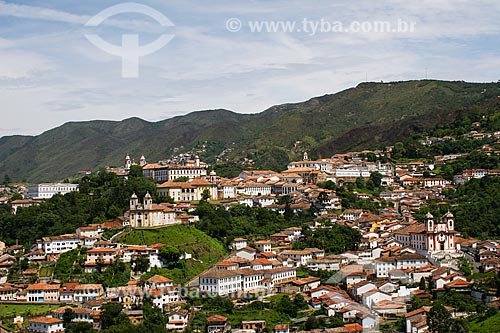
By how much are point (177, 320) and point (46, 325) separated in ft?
16.4

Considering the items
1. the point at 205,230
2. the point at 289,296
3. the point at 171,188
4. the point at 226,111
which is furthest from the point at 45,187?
the point at 226,111

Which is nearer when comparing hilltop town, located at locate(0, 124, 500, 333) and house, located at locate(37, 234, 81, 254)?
hilltop town, located at locate(0, 124, 500, 333)

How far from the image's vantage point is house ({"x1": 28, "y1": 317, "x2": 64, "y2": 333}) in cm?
2820

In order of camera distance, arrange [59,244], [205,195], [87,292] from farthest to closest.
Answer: [205,195], [59,244], [87,292]

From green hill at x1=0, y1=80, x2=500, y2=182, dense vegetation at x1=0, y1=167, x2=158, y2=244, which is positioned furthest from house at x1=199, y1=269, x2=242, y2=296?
green hill at x1=0, y1=80, x2=500, y2=182

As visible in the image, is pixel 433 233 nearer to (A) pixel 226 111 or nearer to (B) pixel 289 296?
(B) pixel 289 296

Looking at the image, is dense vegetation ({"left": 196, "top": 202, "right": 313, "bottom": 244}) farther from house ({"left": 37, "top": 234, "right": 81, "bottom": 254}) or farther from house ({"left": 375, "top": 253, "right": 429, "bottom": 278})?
house ({"left": 375, "top": 253, "right": 429, "bottom": 278})

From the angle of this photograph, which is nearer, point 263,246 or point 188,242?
point 188,242

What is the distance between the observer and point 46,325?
28.2m

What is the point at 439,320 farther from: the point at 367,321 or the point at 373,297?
the point at 373,297

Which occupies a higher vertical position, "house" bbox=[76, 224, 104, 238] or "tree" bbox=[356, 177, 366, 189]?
"tree" bbox=[356, 177, 366, 189]

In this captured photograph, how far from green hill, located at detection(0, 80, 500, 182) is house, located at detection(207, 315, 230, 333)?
4769 centimetres

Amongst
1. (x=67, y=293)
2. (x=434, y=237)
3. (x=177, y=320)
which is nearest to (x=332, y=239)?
(x=434, y=237)

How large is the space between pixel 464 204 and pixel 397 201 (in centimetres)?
574
